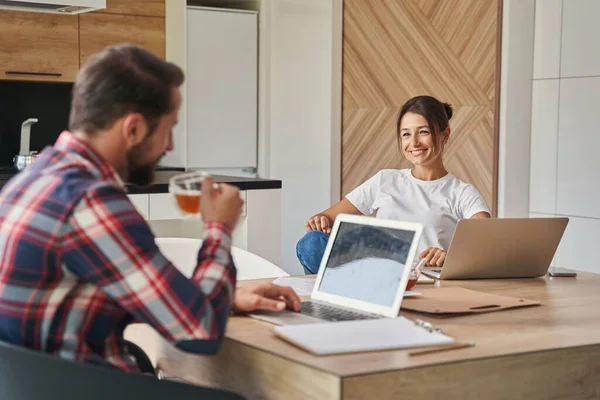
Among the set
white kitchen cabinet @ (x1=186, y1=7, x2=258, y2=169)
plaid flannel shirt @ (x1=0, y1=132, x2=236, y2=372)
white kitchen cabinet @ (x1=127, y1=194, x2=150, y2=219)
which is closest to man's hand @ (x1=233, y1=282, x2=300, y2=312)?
plaid flannel shirt @ (x1=0, y1=132, x2=236, y2=372)

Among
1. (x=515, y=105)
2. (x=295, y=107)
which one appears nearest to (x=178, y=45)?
(x=295, y=107)

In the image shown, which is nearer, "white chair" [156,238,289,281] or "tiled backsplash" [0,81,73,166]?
"white chair" [156,238,289,281]

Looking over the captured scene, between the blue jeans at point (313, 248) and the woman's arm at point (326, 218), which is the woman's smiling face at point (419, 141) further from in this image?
the blue jeans at point (313, 248)

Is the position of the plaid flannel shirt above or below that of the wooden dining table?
above

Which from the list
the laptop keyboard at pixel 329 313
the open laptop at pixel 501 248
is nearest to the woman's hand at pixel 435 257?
the open laptop at pixel 501 248

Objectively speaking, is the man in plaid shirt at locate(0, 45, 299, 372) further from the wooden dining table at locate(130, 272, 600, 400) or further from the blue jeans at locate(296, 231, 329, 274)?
the blue jeans at locate(296, 231, 329, 274)

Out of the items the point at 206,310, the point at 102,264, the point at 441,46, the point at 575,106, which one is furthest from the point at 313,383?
the point at 441,46

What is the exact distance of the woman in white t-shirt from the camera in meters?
3.11

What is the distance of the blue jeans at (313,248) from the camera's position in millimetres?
2945

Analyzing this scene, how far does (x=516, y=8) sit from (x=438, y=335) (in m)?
2.92

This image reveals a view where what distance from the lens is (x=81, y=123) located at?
144 centimetres

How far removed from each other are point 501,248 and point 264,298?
789mm

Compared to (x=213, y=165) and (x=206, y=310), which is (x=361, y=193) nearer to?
(x=206, y=310)

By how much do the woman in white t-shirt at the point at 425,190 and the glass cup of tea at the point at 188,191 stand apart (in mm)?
1412
